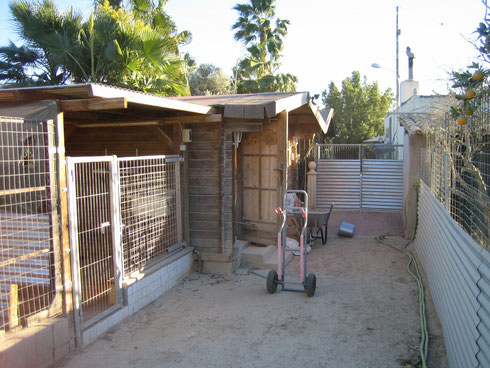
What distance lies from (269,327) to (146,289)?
1.83m


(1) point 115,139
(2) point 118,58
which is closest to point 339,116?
(2) point 118,58

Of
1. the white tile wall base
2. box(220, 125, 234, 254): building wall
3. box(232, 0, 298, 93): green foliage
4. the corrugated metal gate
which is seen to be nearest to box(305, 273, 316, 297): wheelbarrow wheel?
box(220, 125, 234, 254): building wall

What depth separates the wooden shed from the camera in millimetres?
7062

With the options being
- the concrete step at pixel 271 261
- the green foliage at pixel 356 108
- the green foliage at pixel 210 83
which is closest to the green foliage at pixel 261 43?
the green foliage at pixel 210 83

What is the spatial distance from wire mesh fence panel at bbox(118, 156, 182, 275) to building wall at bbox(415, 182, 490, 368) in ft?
12.2

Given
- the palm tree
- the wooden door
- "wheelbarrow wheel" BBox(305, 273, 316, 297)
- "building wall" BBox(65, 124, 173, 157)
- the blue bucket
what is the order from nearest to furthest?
"wheelbarrow wheel" BBox(305, 273, 316, 297)
the wooden door
"building wall" BBox(65, 124, 173, 157)
the blue bucket
the palm tree

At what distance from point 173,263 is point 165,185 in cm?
122

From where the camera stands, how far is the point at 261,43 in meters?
21.1

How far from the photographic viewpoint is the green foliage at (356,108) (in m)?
27.8

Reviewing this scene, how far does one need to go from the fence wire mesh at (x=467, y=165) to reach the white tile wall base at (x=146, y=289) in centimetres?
390

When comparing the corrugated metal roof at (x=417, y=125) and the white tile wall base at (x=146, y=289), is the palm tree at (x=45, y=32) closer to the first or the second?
the white tile wall base at (x=146, y=289)

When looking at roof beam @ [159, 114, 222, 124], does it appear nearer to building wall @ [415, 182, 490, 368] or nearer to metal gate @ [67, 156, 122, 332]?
metal gate @ [67, 156, 122, 332]

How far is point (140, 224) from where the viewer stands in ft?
19.0

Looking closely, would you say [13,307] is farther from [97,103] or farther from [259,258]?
[259,258]
